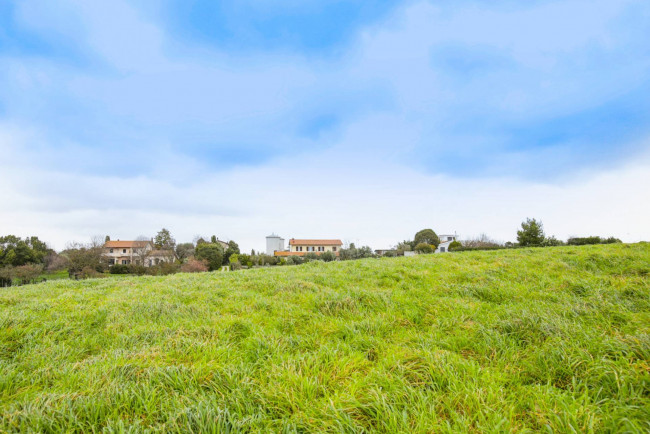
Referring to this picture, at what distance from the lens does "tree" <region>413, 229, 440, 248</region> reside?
44.2m

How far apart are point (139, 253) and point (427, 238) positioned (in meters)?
45.7

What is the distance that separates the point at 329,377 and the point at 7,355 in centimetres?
409

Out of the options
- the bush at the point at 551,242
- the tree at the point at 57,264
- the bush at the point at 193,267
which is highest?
the bush at the point at 551,242

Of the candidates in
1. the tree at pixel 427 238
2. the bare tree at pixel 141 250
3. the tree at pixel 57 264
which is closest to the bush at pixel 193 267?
the bare tree at pixel 141 250

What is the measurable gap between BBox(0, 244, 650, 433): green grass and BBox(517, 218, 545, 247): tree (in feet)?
81.6

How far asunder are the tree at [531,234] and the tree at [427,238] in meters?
18.0

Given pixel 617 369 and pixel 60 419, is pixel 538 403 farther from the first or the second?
pixel 60 419

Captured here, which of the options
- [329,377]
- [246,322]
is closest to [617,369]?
[329,377]

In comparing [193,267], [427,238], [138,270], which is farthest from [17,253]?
[427,238]

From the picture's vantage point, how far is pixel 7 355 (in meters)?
3.21

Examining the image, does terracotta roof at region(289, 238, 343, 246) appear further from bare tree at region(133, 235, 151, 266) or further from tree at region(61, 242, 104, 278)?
tree at region(61, 242, 104, 278)

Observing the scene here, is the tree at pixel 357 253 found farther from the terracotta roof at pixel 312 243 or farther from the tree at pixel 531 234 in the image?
the terracotta roof at pixel 312 243

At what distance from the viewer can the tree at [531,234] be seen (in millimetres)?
25228

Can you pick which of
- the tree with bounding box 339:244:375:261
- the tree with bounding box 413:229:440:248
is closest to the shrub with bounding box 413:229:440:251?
the tree with bounding box 413:229:440:248
